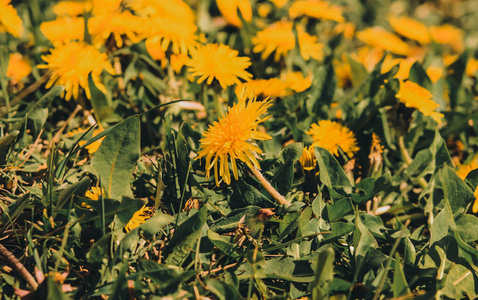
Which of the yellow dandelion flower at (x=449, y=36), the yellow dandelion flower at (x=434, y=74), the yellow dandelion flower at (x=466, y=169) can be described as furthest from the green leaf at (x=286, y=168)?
the yellow dandelion flower at (x=449, y=36)

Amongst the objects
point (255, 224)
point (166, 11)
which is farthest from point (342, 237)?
point (166, 11)

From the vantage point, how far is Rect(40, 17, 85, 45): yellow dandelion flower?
6.89 feet

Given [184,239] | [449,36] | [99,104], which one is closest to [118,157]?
[184,239]

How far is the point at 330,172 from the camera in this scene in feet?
5.44

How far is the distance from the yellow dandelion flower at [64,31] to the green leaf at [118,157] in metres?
0.90

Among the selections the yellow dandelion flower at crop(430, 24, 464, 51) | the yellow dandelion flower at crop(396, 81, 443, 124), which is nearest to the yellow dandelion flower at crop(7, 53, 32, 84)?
the yellow dandelion flower at crop(396, 81, 443, 124)

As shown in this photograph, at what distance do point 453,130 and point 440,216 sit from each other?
805 mm

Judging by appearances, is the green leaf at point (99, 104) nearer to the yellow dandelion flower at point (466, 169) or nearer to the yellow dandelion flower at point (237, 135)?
the yellow dandelion flower at point (237, 135)

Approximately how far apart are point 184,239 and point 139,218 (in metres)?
0.21

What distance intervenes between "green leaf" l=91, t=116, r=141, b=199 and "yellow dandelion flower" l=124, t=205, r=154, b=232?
0.27 feet

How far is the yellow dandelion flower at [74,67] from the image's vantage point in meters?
1.81

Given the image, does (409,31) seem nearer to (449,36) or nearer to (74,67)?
(449,36)

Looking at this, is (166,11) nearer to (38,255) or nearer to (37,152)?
(37,152)

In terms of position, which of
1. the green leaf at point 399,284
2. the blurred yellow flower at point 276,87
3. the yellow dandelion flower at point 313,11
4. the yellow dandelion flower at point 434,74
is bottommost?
the green leaf at point 399,284
